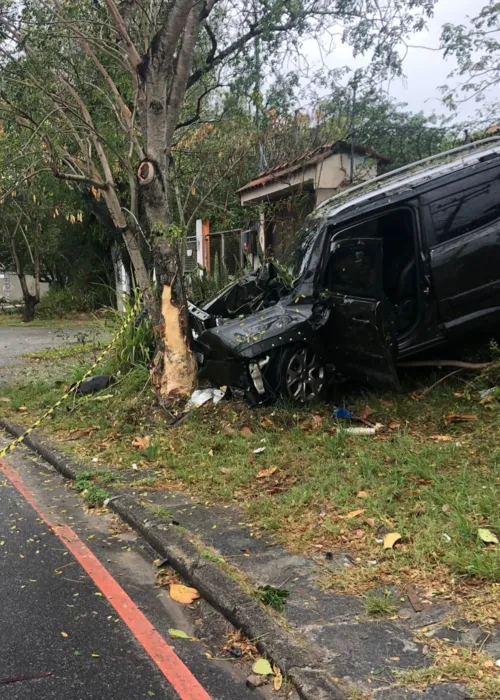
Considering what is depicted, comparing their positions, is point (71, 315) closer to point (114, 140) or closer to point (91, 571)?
point (114, 140)

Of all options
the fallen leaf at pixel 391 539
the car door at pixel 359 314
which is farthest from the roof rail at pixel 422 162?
the fallen leaf at pixel 391 539

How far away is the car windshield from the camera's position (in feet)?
23.1

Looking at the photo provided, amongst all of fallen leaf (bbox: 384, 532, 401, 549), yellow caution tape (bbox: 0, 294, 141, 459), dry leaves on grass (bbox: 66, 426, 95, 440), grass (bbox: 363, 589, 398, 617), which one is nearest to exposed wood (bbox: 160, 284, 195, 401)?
dry leaves on grass (bbox: 66, 426, 95, 440)

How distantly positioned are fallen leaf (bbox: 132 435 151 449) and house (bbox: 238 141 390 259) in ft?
16.2

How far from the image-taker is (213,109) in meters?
15.1

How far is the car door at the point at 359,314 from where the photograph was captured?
19.9 feet

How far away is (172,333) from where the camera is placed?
718 centimetres

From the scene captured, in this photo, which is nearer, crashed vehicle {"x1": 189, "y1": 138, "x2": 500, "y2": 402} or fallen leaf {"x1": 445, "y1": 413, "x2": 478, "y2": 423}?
fallen leaf {"x1": 445, "y1": 413, "x2": 478, "y2": 423}

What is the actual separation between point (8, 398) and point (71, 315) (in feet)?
57.1

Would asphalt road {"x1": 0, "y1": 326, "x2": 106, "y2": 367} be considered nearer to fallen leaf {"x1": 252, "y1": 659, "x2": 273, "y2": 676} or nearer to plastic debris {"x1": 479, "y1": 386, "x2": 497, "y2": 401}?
plastic debris {"x1": 479, "y1": 386, "x2": 497, "y2": 401}

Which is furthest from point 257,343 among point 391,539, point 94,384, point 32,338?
point 32,338

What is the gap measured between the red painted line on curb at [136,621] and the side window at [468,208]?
4629 mm

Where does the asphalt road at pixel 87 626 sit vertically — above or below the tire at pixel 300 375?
below

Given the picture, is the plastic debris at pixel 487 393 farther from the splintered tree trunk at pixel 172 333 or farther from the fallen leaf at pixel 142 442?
the fallen leaf at pixel 142 442
